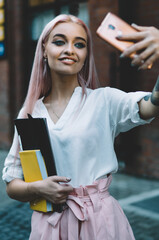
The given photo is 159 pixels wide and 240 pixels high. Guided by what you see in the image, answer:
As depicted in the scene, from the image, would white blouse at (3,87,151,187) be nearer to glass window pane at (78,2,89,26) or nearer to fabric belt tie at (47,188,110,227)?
fabric belt tie at (47,188,110,227)

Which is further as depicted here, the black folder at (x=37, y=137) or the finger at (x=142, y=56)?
the black folder at (x=37, y=137)

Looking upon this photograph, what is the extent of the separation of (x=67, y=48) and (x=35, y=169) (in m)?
0.60

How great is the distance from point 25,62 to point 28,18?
1116 millimetres

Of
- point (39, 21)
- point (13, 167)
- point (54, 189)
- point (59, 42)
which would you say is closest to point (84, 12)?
point (39, 21)

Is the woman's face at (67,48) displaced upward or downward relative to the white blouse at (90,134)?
upward

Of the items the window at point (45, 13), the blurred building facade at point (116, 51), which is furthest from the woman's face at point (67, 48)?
the window at point (45, 13)

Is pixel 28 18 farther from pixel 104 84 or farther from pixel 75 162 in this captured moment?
pixel 75 162

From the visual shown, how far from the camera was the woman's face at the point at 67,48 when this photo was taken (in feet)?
5.75

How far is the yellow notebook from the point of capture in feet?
5.50

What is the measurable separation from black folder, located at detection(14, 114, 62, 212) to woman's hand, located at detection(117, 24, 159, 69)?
60cm

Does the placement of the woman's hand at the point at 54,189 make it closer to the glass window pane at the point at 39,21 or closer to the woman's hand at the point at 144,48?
the woman's hand at the point at 144,48

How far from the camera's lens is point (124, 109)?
5.50ft

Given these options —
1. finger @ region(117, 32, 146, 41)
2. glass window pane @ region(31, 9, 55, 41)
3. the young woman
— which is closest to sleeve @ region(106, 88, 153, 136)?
the young woman

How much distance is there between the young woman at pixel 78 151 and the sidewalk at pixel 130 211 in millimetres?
1651
